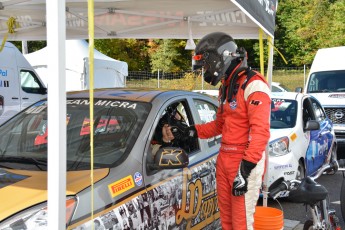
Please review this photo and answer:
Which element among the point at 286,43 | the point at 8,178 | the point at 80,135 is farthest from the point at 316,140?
the point at 286,43

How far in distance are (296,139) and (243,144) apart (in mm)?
3427

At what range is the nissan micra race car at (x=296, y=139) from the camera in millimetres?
6312

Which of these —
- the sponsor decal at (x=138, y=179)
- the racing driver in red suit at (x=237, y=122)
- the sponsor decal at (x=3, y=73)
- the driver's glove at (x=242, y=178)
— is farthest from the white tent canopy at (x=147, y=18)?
the sponsor decal at (x=3, y=73)

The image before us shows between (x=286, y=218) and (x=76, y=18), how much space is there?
12.8 feet

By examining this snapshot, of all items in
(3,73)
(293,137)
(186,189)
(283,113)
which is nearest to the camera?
(186,189)

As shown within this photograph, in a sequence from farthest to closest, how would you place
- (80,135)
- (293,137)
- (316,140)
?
(316,140), (293,137), (80,135)

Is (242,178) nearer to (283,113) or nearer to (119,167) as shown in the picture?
(119,167)

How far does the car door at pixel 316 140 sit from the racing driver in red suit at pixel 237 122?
367 centimetres

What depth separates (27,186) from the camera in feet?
9.11

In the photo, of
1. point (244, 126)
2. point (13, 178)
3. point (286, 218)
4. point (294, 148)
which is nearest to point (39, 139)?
point (13, 178)

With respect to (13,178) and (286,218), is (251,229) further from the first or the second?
(286,218)

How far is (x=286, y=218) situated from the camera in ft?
19.4

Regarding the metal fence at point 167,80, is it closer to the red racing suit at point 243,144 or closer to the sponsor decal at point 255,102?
the red racing suit at point 243,144

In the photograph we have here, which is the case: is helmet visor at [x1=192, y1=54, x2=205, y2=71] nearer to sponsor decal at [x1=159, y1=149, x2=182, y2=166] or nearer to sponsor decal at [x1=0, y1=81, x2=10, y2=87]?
sponsor decal at [x1=159, y1=149, x2=182, y2=166]
